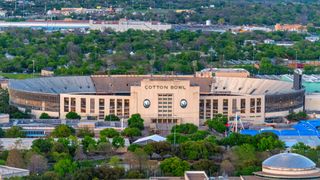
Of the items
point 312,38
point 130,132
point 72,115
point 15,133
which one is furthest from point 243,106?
point 312,38

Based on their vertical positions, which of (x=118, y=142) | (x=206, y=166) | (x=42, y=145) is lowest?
(x=118, y=142)

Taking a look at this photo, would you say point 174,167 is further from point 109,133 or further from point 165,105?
point 165,105

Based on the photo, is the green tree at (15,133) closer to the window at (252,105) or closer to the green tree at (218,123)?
the green tree at (218,123)

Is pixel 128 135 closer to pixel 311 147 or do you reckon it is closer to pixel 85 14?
pixel 311 147

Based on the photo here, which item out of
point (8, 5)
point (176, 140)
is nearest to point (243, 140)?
point (176, 140)

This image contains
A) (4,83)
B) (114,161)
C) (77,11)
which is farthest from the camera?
(77,11)

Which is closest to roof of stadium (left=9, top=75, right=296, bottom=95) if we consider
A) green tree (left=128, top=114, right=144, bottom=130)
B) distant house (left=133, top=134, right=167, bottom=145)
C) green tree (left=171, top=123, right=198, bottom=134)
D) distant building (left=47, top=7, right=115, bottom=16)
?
green tree (left=128, top=114, right=144, bottom=130)

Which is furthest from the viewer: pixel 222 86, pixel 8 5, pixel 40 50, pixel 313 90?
pixel 8 5
